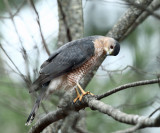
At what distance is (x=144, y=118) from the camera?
2.36 metres

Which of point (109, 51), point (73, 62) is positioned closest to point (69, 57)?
point (73, 62)

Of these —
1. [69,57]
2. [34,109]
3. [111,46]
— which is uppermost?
[69,57]

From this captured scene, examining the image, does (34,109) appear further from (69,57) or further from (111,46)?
(111,46)

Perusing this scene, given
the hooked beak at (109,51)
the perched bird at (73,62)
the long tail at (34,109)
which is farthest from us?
the hooked beak at (109,51)

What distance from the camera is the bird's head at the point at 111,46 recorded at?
194 inches

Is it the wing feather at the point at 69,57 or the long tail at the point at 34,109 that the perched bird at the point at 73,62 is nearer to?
the wing feather at the point at 69,57

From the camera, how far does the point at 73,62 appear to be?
5.05m

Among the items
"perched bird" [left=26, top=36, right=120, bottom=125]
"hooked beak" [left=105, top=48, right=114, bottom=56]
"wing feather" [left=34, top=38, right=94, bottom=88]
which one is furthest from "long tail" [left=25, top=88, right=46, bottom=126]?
"hooked beak" [left=105, top=48, right=114, bottom=56]

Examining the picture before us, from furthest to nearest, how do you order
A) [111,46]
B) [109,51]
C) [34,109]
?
[109,51], [111,46], [34,109]

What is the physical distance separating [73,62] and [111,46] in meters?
0.64

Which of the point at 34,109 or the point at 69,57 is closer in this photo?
the point at 34,109

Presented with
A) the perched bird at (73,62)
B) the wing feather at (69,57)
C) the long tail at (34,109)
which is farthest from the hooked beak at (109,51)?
the long tail at (34,109)

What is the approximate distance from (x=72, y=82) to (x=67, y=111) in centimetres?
114

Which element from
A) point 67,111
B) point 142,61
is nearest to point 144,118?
point 67,111
